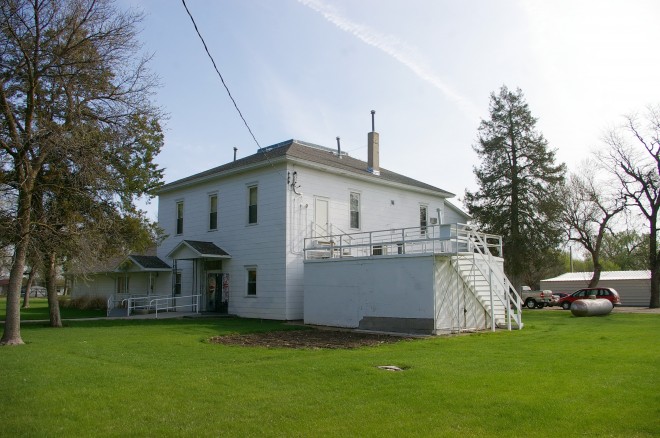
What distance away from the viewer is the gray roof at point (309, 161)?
26016 millimetres

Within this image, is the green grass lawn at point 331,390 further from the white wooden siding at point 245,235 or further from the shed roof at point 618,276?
the shed roof at point 618,276

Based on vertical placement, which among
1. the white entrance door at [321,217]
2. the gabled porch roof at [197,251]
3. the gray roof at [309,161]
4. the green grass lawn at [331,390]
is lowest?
the green grass lawn at [331,390]

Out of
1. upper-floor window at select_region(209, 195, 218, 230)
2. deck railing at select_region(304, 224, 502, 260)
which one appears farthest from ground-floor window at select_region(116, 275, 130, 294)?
deck railing at select_region(304, 224, 502, 260)

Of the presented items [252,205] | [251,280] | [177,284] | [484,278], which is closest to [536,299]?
[484,278]

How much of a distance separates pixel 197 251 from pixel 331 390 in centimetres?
1861

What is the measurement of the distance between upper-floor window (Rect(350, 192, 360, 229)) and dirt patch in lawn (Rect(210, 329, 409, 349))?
348 inches

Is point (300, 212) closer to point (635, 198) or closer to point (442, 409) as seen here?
point (442, 409)

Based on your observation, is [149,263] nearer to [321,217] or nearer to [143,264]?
[143,264]

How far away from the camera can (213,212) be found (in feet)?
94.6

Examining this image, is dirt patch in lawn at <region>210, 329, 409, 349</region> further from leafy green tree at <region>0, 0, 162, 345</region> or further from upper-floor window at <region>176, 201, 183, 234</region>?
upper-floor window at <region>176, 201, 183, 234</region>

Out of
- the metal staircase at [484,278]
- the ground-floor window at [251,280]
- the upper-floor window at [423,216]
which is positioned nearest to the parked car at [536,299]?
the upper-floor window at [423,216]

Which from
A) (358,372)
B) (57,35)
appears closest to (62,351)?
(358,372)

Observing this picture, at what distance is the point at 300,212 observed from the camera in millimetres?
25156

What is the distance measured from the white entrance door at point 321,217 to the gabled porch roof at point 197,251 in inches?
186
